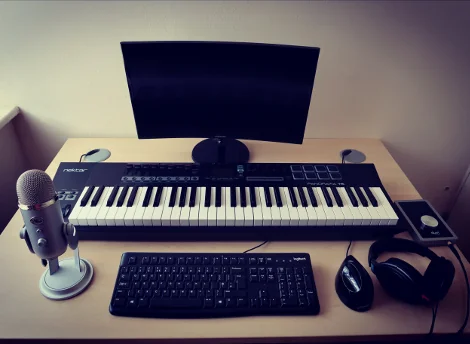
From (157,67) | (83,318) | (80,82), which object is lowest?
(83,318)

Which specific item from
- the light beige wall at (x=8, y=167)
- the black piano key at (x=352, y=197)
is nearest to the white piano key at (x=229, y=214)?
the black piano key at (x=352, y=197)

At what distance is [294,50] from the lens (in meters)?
0.95

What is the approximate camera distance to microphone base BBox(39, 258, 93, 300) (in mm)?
789

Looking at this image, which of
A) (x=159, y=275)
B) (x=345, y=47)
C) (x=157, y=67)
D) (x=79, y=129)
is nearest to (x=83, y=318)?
(x=159, y=275)

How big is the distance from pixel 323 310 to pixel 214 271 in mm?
252

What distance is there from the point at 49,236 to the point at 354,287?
65cm

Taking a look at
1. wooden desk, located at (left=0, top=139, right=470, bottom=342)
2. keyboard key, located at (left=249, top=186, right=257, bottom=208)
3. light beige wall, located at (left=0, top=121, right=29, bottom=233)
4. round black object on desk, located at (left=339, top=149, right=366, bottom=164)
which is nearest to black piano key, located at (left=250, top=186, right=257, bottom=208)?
keyboard key, located at (left=249, top=186, right=257, bottom=208)

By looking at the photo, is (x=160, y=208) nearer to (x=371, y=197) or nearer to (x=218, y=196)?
(x=218, y=196)

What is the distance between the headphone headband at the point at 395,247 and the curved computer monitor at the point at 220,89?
1.23 ft

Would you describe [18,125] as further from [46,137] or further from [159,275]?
[159,275]

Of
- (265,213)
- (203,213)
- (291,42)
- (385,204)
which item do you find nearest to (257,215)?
(265,213)

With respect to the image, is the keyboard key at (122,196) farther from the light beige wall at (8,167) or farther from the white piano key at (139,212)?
the light beige wall at (8,167)

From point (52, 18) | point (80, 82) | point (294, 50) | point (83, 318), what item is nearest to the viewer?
point (83, 318)

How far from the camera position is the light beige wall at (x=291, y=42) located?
1.09 meters
